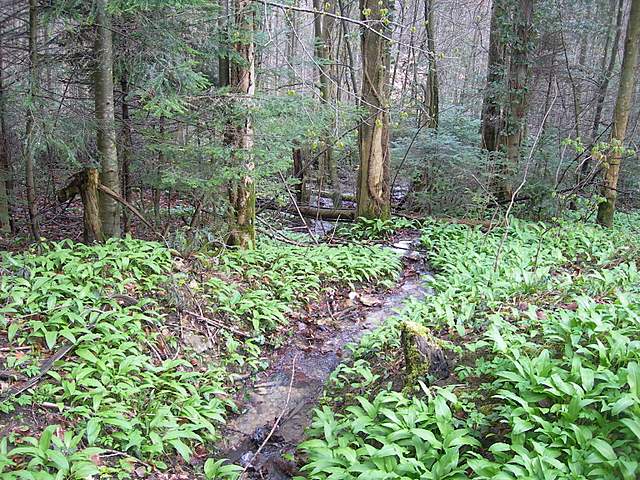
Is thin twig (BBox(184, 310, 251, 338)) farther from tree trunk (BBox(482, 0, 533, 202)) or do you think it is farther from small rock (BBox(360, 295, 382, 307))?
tree trunk (BBox(482, 0, 533, 202))

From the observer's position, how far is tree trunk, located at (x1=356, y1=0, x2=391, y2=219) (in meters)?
9.63

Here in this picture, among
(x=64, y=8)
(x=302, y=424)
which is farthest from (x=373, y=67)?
(x=302, y=424)

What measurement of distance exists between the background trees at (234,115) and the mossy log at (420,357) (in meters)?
2.43

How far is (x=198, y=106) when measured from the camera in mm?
6906

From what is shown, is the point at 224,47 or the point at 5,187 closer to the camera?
the point at 224,47

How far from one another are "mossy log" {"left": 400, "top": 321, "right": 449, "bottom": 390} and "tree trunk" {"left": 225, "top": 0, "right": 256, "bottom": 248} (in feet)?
12.1

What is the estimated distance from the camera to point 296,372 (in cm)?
536

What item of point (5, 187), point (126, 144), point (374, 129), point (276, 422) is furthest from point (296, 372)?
point (5, 187)

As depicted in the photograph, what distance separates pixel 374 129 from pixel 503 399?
7.16m

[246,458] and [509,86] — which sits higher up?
[509,86]

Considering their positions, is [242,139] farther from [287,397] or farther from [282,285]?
[287,397]

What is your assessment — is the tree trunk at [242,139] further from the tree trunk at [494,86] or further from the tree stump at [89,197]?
the tree trunk at [494,86]

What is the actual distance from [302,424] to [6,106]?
729 cm

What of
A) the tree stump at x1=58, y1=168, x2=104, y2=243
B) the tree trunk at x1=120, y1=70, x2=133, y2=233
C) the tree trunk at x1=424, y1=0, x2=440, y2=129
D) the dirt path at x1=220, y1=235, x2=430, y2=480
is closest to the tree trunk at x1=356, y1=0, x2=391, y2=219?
the tree trunk at x1=424, y1=0, x2=440, y2=129
